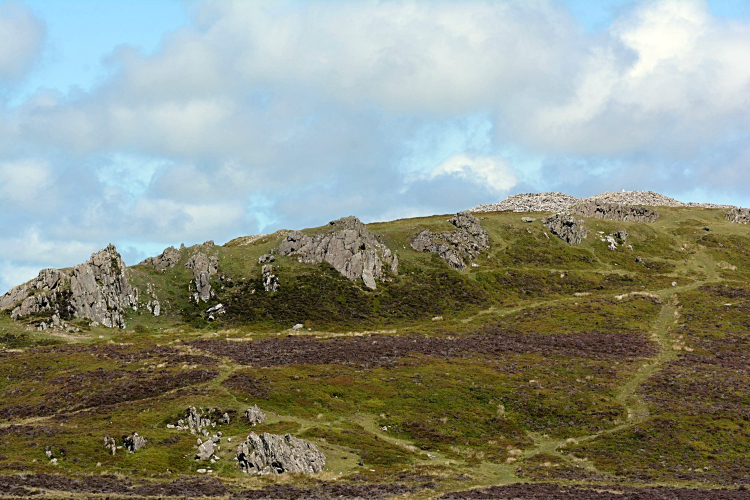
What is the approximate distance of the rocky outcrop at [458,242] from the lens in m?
172

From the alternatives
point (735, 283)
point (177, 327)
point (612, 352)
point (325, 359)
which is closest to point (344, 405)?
point (325, 359)

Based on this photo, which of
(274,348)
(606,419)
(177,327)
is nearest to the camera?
(606,419)

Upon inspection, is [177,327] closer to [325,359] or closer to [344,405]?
[325,359]

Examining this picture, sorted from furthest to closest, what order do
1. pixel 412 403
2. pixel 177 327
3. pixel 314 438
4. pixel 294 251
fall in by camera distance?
pixel 294 251 < pixel 177 327 < pixel 412 403 < pixel 314 438

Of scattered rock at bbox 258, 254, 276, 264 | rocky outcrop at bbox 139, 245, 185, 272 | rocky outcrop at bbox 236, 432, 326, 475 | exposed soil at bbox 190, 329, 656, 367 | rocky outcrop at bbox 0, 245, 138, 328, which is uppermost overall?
rocky outcrop at bbox 139, 245, 185, 272

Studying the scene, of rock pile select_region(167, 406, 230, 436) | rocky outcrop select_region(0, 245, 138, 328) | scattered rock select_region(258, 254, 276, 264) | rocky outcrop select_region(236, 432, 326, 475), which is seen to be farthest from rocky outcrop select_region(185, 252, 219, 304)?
rocky outcrop select_region(236, 432, 326, 475)

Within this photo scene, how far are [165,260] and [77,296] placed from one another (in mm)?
32045

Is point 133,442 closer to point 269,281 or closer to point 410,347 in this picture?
point 410,347

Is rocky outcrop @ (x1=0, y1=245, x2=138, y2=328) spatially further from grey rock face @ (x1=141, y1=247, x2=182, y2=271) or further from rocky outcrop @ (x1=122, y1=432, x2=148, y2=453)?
rocky outcrop @ (x1=122, y1=432, x2=148, y2=453)

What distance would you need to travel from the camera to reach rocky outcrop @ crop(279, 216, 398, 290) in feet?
513

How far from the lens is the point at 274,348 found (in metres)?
108

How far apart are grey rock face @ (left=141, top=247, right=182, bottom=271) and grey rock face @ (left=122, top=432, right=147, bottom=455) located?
93.1 metres

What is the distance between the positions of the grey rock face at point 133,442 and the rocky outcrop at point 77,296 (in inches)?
2570

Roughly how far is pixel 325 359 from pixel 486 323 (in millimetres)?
49182
